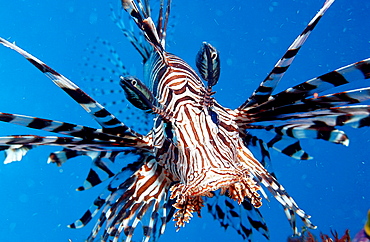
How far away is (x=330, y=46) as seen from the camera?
11984 mm

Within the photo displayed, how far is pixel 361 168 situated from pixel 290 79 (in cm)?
540

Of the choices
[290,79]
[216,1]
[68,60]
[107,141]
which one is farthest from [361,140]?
[107,141]

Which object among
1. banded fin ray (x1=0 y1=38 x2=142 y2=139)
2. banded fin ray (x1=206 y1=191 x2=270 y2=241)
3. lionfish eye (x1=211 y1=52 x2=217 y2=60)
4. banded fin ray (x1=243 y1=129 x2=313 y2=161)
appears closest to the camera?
lionfish eye (x1=211 y1=52 x2=217 y2=60)

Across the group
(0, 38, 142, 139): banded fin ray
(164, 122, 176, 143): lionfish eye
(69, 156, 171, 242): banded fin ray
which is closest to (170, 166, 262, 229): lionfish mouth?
(164, 122, 176, 143): lionfish eye

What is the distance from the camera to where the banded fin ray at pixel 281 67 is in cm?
208

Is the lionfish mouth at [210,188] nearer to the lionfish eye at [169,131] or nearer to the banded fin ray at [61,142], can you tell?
the lionfish eye at [169,131]

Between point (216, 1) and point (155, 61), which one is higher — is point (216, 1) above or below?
above

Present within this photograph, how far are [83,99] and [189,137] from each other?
79cm

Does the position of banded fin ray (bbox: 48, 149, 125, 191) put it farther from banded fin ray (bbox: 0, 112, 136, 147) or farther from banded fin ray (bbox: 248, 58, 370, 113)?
banded fin ray (bbox: 248, 58, 370, 113)

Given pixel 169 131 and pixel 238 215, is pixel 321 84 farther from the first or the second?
pixel 238 215

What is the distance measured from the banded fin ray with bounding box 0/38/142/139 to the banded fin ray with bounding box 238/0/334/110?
3.50 feet

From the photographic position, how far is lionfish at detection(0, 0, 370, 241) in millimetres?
2061

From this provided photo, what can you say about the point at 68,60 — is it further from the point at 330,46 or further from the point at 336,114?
the point at 336,114

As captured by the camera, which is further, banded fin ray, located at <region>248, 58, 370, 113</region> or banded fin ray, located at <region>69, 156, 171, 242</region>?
banded fin ray, located at <region>69, 156, 171, 242</region>
